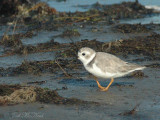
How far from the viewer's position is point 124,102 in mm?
6086

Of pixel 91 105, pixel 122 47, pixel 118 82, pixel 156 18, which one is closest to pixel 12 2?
pixel 156 18

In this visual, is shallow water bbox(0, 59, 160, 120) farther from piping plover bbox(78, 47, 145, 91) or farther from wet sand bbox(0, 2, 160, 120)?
piping plover bbox(78, 47, 145, 91)

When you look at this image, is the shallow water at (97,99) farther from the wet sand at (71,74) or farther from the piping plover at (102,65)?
the piping plover at (102,65)

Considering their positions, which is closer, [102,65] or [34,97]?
[34,97]

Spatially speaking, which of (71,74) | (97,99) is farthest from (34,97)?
(71,74)

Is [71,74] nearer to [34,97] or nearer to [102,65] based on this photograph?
[102,65]

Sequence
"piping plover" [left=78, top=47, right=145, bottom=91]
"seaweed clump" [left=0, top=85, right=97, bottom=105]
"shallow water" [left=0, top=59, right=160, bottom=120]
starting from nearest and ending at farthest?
"shallow water" [left=0, top=59, right=160, bottom=120] → "seaweed clump" [left=0, top=85, right=97, bottom=105] → "piping plover" [left=78, top=47, right=145, bottom=91]

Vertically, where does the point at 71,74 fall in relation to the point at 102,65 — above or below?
below

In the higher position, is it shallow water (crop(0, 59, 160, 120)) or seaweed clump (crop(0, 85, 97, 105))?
seaweed clump (crop(0, 85, 97, 105))

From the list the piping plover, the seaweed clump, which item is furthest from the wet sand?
the piping plover

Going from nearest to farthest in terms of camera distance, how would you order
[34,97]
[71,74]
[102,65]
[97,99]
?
[34,97], [97,99], [102,65], [71,74]

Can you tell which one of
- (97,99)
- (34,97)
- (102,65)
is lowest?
(97,99)

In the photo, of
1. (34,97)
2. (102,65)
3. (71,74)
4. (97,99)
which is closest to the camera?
(34,97)

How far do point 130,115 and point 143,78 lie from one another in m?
2.15
